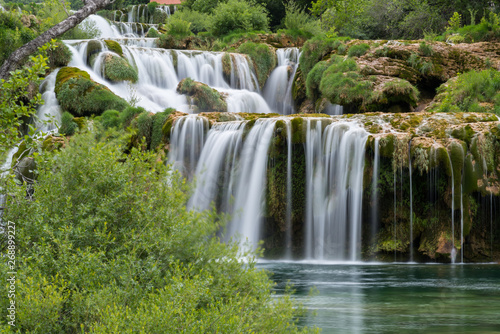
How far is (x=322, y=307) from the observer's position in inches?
284

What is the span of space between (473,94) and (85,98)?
43.3 feet

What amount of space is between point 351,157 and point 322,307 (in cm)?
592

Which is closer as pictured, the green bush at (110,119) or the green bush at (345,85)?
the green bush at (110,119)

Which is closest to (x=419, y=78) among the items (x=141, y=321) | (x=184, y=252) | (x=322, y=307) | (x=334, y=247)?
(x=334, y=247)

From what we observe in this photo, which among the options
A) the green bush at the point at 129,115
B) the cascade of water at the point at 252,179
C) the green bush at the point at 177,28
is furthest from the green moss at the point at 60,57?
the cascade of water at the point at 252,179

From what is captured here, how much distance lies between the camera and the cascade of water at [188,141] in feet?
46.6

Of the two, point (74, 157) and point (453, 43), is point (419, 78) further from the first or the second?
point (74, 157)

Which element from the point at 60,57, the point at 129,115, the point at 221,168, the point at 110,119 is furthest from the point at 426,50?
the point at 60,57

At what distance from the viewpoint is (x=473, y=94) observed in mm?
15891

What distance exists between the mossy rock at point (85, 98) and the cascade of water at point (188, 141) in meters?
4.33

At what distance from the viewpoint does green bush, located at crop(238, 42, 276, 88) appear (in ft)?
75.9

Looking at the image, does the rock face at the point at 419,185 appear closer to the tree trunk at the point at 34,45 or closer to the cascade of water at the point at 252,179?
Answer: the cascade of water at the point at 252,179

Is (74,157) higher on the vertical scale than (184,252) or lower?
higher

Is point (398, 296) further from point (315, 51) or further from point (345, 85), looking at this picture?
point (315, 51)
